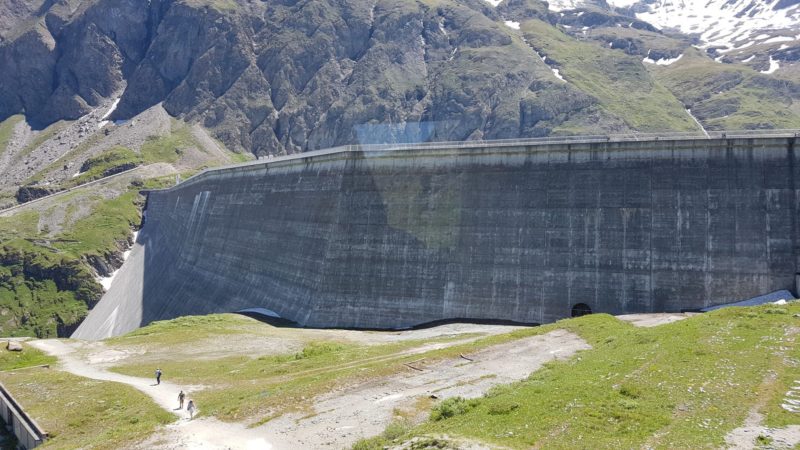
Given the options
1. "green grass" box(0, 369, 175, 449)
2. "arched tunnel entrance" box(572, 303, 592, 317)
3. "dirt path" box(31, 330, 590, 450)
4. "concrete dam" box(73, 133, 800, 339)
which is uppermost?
"concrete dam" box(73, 133, 800, 339)

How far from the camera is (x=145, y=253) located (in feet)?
400

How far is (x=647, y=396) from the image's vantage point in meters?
18.5

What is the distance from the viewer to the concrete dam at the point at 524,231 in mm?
42375

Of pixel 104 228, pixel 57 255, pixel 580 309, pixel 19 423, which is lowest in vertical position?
pixel 19 423

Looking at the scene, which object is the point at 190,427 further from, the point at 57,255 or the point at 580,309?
the point at 57,255

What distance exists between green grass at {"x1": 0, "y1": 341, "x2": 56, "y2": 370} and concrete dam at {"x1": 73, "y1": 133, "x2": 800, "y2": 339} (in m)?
19.8

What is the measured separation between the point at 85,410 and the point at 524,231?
3374cm

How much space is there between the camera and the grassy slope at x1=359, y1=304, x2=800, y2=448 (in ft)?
52.6

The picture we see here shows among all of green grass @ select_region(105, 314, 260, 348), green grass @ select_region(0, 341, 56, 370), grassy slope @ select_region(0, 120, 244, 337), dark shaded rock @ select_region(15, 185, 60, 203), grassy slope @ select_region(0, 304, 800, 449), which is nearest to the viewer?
grassy slope @ select_region(0, 304, 800, 449)

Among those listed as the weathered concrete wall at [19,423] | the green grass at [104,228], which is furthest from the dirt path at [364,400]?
the green grass at [104,228]

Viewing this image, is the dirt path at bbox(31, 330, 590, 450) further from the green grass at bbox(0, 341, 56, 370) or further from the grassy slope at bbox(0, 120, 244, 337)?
the grassy slope at bbox(0, 120, 244, 337)

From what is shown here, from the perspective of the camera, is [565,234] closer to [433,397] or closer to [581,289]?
[581,289]

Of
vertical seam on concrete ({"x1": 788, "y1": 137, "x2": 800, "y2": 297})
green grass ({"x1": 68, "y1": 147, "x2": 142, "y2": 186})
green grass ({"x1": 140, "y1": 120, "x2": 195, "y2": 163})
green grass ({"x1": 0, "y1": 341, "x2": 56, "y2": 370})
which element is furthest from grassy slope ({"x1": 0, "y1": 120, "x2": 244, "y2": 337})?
vertical seam on concrete ({"x1": 788, "y1": 137, "x2": 800, "y2": 297})

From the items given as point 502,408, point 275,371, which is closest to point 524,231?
point 275,371
